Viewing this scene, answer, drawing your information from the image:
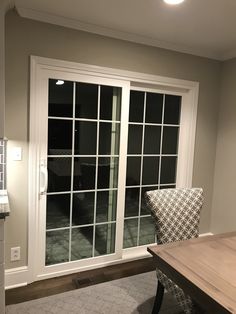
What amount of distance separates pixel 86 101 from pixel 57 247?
1.52 meters

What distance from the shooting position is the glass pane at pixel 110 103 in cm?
261

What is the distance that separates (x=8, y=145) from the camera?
2.20m

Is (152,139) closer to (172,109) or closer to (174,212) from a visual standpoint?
(172,109)

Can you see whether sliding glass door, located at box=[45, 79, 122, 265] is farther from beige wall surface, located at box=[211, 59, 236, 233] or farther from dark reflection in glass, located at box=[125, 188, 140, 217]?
beige wall surface, located at box=[211, 59, 236, 233]

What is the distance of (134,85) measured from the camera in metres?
2.75

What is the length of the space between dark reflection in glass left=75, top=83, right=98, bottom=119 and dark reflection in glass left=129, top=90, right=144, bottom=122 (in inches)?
16.8

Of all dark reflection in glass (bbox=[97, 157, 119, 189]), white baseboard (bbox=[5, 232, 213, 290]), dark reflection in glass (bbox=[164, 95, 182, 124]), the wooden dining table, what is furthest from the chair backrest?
white baseboard (bbox=[5, 232, 213, 290])

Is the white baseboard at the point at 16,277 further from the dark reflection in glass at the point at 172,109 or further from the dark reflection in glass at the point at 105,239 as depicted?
the dark reflection in glass at the point at 172,109

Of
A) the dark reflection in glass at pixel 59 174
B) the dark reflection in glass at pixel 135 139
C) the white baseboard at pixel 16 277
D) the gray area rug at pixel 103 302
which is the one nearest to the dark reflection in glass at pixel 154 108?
the dark reflection in glass at pixel 135 139

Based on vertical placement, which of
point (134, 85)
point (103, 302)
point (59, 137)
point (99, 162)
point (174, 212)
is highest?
point (134, 85)

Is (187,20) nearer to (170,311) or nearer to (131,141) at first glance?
(131,141)

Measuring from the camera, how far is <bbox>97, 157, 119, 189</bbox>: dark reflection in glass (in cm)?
270

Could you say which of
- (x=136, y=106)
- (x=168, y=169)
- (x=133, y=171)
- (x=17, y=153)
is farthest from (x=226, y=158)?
(x=17, y=153)

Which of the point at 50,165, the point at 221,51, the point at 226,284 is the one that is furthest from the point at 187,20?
the point at 226,284
